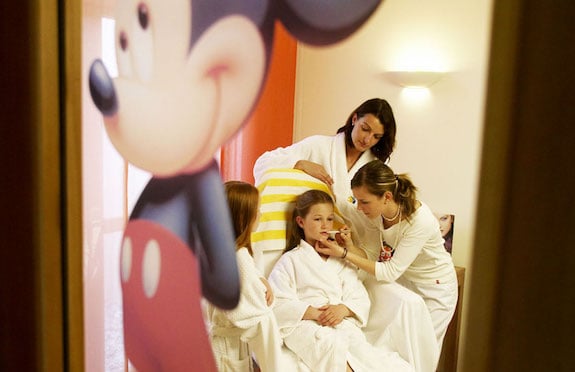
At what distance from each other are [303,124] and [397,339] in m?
0.49

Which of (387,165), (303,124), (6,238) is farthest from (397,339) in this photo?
(6,238)

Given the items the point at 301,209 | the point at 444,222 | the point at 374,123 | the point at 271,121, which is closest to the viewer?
the point at 444,222

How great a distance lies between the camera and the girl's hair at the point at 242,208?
1121 mm

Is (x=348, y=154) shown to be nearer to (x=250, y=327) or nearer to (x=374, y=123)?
(x=374, y=123)

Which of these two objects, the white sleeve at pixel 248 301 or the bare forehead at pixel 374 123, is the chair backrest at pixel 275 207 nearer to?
the white sleeve at pixel 248 301

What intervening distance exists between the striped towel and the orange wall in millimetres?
52

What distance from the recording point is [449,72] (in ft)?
2.88

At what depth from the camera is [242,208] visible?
1.13m

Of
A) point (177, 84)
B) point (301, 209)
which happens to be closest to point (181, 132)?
point (177, 84)

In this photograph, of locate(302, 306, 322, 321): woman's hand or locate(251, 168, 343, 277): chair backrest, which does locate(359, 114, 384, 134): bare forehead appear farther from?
locate(302, 306, 322, 321): woman's hand

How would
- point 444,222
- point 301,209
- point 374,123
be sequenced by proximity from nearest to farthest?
1. point 444,222
2. point 374,123
3. point 301,209

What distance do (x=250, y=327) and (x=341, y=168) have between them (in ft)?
1.36

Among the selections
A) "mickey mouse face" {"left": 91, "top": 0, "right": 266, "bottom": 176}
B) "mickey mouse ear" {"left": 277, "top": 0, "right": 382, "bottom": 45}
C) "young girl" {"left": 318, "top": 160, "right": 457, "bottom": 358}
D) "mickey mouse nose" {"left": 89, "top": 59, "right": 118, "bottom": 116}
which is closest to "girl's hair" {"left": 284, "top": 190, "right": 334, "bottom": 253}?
"young girl" {"left": 318, "top": 160, "right": 457, "bottom": 358}

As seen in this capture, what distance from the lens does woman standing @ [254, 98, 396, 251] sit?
0.98m
